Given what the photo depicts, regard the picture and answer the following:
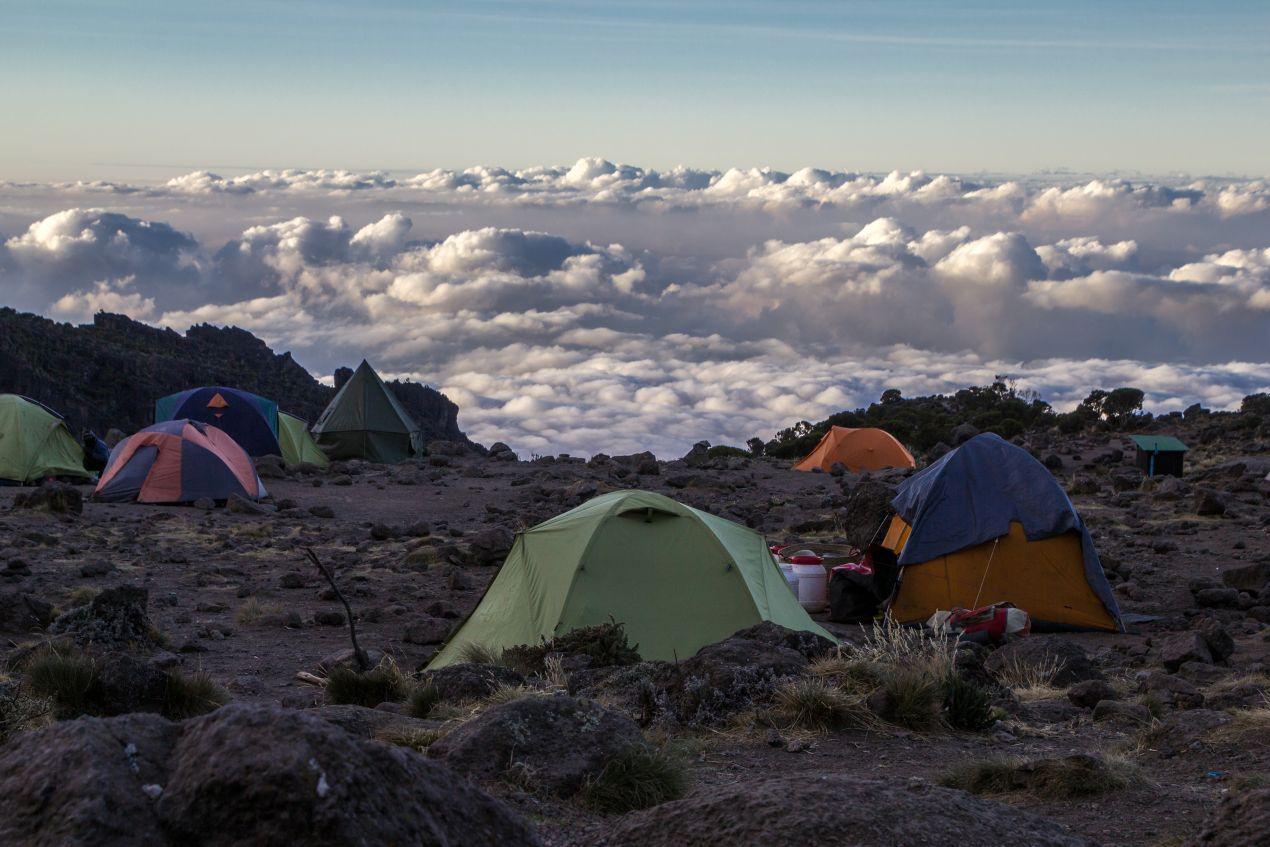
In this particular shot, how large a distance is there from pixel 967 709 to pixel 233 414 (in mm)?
24388

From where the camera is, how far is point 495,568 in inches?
643

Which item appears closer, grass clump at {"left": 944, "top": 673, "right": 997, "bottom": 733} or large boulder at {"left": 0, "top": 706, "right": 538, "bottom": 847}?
large boulder at {"left": 0, "top": 706, "right": 538, "bottom": 847}

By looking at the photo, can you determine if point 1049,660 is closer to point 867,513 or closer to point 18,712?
point 867,513

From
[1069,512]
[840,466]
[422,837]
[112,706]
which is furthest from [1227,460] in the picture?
[422,837]

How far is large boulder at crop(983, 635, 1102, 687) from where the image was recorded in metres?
9.57

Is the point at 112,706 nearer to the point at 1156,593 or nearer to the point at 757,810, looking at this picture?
the point at 757,810

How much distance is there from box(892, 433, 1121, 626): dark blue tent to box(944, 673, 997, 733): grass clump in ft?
18.5

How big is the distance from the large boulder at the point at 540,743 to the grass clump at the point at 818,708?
66.3 inches

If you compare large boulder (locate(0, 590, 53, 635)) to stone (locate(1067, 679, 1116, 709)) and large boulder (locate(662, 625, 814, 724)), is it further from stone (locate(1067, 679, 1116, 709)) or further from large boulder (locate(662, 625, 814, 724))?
stone (locate(1067, 679, 1116, 709))

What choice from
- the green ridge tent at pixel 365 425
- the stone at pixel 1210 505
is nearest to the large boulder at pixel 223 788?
the stone at pixel 1210 505

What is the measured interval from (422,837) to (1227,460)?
84.9 ft

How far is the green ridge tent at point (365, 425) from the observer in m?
31.0

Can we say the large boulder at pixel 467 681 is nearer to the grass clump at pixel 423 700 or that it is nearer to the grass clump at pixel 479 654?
the grass clump at pixel 423 700

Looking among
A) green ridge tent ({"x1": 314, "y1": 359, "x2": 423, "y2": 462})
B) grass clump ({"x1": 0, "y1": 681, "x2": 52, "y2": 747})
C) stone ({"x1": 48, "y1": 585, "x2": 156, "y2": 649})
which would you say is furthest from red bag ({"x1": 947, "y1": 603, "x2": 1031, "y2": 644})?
green ridge tent ({"x1": 314, "y1": 359, "x2": 423, "y2": 462})
